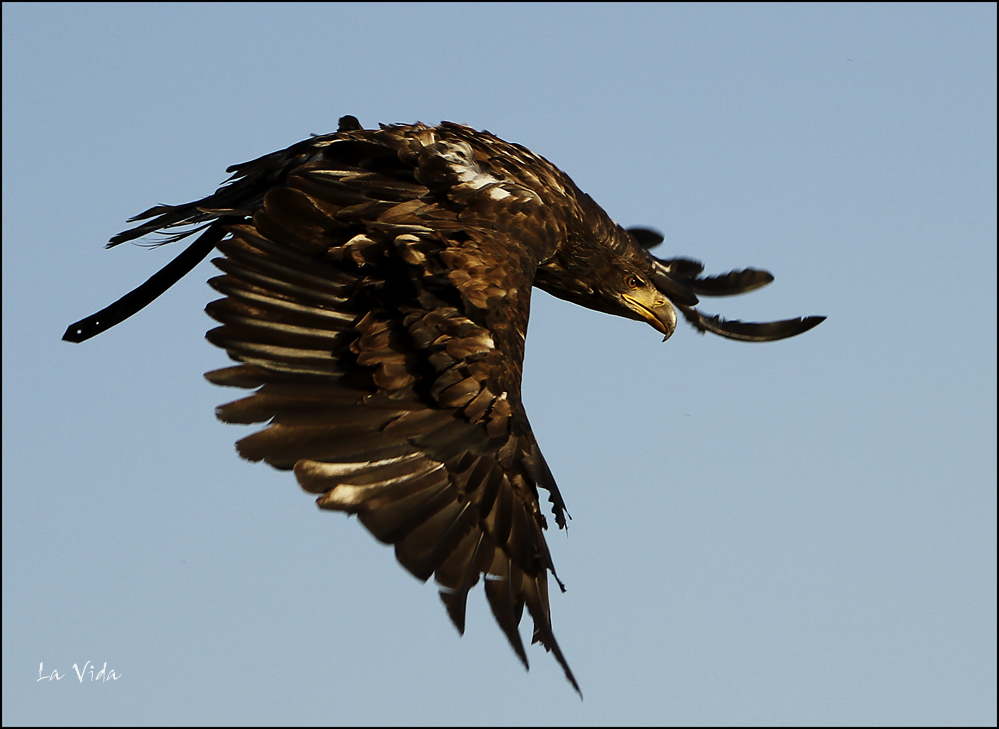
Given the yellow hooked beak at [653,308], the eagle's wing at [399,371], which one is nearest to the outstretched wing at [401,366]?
the eagle's wing at [399,371]

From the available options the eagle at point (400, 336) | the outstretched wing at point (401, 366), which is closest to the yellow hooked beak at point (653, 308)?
the eagle at point (400, 336)

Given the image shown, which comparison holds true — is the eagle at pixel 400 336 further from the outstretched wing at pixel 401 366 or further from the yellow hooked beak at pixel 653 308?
the yellow hooked beak at pixel 653 308

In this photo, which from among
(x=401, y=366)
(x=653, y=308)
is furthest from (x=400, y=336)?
(x=653, y=308)

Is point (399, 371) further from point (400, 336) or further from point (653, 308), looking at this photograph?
point (653, 308)

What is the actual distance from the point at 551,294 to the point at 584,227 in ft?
2.08

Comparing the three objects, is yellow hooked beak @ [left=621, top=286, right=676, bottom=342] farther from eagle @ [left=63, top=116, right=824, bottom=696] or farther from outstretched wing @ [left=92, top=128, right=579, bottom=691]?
outstretched wing @ [left=92, top=128, right=579, bottom=691]

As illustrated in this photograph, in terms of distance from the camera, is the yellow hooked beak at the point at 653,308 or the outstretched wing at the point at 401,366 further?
the yellow hooked beak at the point at 653,308

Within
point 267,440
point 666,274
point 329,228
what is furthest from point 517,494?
point 666,274

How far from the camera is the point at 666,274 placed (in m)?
8.80

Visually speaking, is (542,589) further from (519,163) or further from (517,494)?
(519,163)

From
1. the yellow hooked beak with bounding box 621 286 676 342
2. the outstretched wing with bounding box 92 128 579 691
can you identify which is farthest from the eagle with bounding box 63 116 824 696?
the yellow hooked beak with bounding box 621 286 676 342

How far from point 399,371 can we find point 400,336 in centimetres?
18

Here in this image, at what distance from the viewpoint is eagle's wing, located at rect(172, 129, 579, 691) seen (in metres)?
5.73

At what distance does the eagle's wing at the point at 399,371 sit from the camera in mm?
5734
